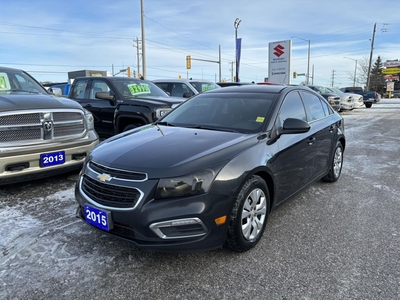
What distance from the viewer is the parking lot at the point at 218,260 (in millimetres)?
2396

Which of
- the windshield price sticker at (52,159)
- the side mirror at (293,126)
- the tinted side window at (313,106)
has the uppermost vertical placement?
the tinted side window at (313,106)

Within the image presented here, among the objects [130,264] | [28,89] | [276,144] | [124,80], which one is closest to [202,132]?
[276,144]

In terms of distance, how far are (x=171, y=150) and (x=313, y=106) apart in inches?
99.9

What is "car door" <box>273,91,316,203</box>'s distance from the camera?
132 inches

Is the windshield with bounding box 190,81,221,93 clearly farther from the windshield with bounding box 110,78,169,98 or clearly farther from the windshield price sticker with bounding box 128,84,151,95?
the windshield price sticker with bounding box 128,84,151,95

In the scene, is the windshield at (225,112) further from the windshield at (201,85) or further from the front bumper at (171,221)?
the windshield at (201,85)

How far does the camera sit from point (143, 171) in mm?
2564

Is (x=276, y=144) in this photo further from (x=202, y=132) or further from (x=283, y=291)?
(x=283, y=291)

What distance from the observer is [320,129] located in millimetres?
4316

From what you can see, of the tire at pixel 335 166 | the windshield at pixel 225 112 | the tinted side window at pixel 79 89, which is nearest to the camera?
the windshield at pixel 225 112

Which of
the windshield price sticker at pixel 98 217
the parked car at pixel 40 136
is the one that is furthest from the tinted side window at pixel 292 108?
the parked car at pixel 40 136

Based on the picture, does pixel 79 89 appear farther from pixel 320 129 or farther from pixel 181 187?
pixel 181 187

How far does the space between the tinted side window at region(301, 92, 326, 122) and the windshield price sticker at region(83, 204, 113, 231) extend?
285 centimetres

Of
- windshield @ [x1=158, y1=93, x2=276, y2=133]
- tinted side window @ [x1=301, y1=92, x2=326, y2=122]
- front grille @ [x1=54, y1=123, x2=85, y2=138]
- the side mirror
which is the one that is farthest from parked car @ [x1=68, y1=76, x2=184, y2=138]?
the side mirror
